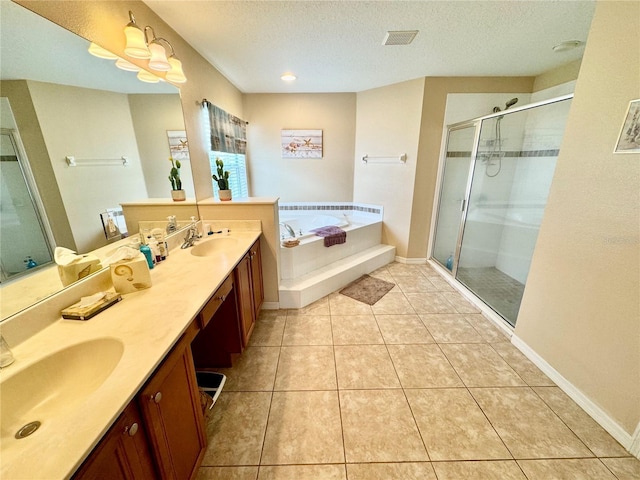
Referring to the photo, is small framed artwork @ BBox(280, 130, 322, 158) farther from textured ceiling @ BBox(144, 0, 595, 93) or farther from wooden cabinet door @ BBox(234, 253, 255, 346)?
wooden cabinet door @ BBox(234, 253, 255, 346)

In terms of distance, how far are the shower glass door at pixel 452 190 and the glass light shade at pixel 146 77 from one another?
3.14 m

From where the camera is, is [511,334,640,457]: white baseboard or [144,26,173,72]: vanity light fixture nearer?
[511,334,640,457]: white baseboard

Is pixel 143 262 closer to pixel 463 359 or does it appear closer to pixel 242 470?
pixel 242 470

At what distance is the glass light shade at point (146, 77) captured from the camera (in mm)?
1550

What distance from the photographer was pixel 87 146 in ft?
3.76

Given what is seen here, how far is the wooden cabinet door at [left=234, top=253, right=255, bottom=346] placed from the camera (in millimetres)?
1710

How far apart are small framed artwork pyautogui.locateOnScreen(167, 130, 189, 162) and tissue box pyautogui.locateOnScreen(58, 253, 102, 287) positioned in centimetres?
96

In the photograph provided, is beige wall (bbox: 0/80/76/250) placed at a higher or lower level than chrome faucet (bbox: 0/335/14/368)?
higher

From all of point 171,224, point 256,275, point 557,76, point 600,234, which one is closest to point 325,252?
point 256,275

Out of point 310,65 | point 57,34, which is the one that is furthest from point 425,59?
point 57,34

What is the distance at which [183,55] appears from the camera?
79.4 inches

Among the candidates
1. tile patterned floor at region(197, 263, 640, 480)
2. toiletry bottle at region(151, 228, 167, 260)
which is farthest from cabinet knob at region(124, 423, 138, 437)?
toiletry bottle at region(151, 228, 167, 260)

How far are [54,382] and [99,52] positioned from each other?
158 cm

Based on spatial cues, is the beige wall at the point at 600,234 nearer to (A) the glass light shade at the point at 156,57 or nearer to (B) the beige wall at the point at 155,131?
(A) the glass light shade at the point at 156,57
